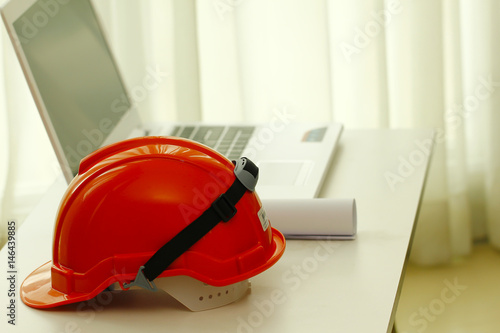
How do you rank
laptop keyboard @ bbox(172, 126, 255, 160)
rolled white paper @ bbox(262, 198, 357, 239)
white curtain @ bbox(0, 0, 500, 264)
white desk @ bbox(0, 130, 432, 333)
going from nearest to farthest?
white desk @ bbox(0, 130, 432, 333) → rolled white paper @ bbox(262, 198, 357, 239) → laptop keyboard @ bbox(172, 126, 255, 160) → white curtain @ bbox(0, 0, 500, 264)

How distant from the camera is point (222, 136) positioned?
53.4 inches

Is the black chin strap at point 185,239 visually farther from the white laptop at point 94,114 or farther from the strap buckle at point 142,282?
the white laptop at point 94,114

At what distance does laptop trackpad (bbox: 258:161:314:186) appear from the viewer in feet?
3.69

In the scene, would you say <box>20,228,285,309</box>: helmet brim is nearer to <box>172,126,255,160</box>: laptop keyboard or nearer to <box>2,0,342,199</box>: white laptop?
<box>2,0,342,199</box>: white laptop

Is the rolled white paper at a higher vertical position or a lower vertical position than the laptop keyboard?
lower

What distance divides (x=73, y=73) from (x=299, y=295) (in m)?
0.58

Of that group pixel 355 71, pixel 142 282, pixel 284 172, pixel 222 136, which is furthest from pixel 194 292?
pixel 355 71

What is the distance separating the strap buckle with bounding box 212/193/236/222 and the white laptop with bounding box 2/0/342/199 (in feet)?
0.95

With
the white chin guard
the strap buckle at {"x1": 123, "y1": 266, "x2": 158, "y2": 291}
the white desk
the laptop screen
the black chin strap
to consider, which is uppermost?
the laptop screen

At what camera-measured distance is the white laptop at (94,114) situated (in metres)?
1.02

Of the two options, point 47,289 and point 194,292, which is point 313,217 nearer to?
point 194,292

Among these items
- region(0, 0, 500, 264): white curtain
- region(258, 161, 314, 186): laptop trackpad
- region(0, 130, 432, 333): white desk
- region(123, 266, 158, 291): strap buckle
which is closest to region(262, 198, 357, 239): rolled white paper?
region(0, 130, 432, 333): white desk

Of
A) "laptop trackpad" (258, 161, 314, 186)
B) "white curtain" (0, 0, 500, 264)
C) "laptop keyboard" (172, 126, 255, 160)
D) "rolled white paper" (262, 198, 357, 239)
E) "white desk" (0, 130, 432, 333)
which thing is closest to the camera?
"white desk" (0, 130, 432, 333)

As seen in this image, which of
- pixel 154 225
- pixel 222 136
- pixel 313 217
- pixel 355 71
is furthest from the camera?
pixel 355 71
